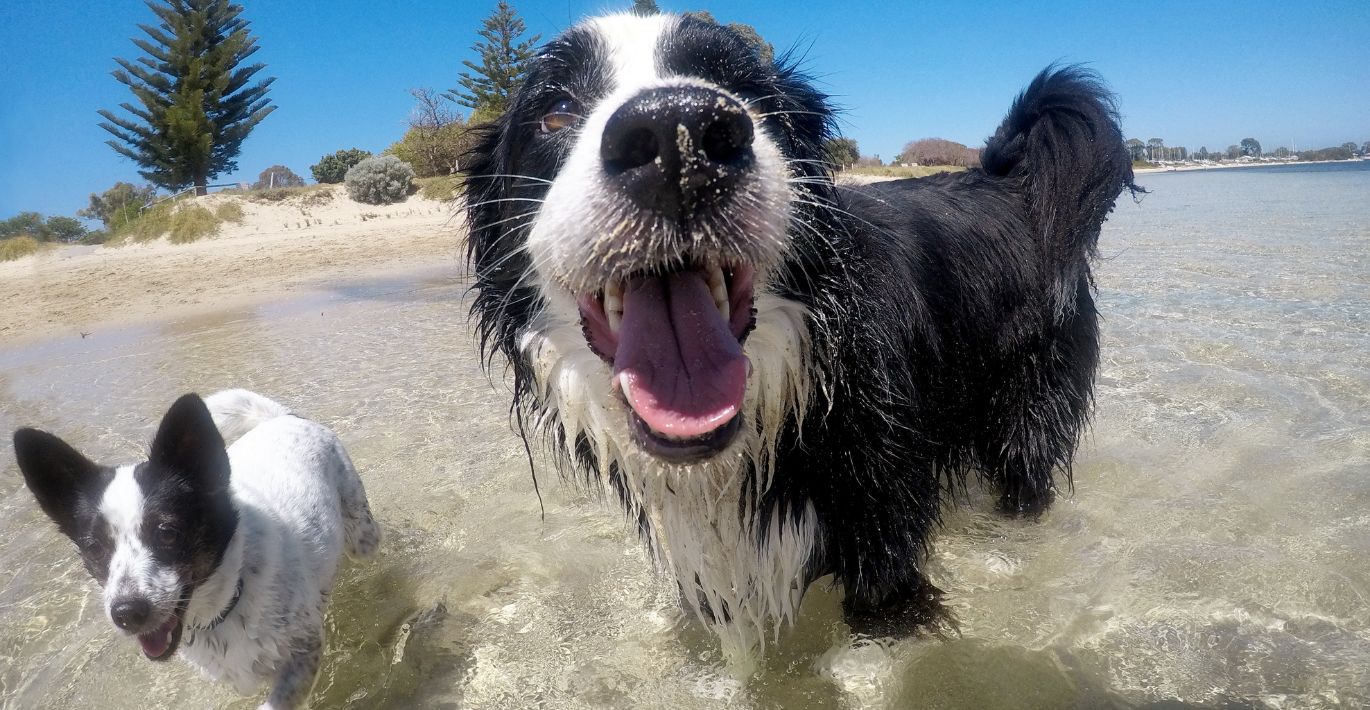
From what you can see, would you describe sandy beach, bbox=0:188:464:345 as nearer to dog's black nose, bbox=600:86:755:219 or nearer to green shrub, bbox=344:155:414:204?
green shrub, bbox=344:155:414:204

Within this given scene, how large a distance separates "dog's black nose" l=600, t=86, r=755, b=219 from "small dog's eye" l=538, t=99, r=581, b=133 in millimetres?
530

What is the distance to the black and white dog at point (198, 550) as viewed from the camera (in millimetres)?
2025

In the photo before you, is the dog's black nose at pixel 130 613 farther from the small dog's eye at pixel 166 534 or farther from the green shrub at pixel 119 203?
the green shrub at pixel 119 203

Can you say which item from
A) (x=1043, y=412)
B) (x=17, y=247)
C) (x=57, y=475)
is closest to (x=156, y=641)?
(x=57, y=475)

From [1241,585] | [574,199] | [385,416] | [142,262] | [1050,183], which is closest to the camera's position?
[574,199]

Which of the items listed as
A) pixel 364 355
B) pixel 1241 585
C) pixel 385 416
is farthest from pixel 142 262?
pixel 1241 585

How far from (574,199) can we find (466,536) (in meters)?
2.35

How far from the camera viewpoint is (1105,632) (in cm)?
249

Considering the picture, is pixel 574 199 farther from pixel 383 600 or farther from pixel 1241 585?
pixel 1241 585

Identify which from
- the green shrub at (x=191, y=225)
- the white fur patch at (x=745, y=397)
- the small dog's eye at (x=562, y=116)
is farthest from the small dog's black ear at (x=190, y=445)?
the green shrub at (x=191, y=225)

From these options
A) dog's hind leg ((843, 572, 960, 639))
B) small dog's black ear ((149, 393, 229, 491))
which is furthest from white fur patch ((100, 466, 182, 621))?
dog's hind leg ((843, 572, 960, 639))

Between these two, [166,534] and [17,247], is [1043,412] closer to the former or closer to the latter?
[166,534]

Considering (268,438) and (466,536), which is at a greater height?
(268,438)

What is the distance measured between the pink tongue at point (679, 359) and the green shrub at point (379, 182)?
84.0 ft
